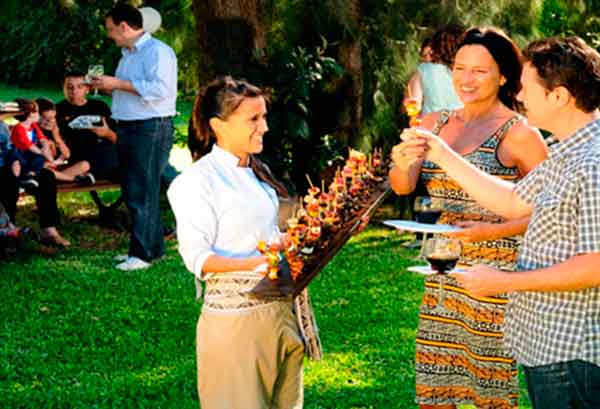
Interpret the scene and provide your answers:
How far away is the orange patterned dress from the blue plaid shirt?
855 mm

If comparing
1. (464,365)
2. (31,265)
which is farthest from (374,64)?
(464,365)

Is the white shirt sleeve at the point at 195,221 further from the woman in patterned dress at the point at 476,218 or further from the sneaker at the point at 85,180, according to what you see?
the sneaker at the point at 85,180

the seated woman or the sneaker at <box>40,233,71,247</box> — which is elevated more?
the seated woman

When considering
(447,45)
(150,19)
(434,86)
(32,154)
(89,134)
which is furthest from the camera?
(89,134)

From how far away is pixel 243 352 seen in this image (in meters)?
3.52

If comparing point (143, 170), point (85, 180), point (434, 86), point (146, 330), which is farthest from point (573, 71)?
point (85, 180)

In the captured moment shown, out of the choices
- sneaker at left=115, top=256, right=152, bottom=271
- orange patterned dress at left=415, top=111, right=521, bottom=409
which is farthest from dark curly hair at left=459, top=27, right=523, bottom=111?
sneaker at left=115, top=256, right=152, bottom=271

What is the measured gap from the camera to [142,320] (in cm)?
677

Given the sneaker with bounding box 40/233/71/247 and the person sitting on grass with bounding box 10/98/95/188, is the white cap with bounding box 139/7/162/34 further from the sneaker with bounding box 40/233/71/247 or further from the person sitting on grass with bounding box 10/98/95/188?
the sneaker with bounding box 40/233/71/247

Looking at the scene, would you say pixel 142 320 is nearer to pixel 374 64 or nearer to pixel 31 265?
pixel 31 265

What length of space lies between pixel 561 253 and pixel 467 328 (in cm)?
109

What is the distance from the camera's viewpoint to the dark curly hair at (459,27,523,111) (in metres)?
3.74

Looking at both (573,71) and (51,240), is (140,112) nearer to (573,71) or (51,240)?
(51,240)

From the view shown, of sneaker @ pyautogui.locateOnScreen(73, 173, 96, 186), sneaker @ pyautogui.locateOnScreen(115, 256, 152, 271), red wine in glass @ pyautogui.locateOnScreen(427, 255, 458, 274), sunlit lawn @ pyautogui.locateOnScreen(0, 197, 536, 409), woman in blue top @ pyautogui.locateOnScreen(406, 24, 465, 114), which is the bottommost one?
sneaker @ pyautogui.locateOnScreen(115, 256, 152, 271)
